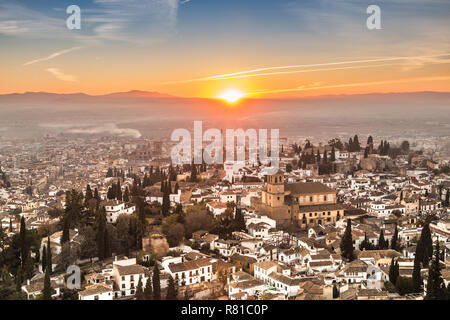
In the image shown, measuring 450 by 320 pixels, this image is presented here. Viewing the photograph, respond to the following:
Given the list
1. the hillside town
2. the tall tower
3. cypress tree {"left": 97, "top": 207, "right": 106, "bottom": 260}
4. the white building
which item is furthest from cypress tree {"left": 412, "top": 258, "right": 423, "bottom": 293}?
the white building

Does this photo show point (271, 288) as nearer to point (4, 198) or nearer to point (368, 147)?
point (4, 198)

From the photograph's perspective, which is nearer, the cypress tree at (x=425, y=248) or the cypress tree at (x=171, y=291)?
the cypress tree at (x=171, y=291)

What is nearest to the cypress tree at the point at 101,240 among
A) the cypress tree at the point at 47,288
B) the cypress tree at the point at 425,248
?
the cypress tree at the point at 47,288

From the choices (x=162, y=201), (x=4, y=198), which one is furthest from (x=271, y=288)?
(x=4, y=198)

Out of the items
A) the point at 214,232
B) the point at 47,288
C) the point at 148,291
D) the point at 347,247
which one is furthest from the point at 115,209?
the point at 347,247

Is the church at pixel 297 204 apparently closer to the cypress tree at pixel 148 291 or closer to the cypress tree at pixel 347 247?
the cypress tree at pixel 347 247

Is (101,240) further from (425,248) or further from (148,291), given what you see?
(425,248)
